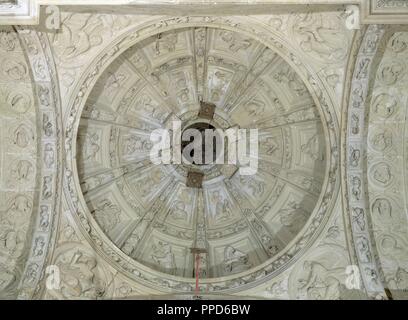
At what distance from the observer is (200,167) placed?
13.7 meters

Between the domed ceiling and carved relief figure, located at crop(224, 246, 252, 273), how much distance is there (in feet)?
0.08

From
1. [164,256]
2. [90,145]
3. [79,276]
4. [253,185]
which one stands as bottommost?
[79,276]

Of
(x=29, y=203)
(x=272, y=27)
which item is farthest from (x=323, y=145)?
(x=29, y=203)

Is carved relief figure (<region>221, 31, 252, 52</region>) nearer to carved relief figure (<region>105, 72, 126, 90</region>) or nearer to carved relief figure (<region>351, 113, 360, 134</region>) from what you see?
carved relief figure (<region>105, 72, 126, 90</region>)

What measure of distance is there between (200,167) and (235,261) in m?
2.50

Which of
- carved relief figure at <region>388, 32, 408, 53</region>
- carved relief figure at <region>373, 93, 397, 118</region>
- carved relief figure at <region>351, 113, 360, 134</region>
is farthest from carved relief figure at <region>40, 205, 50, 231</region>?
carved relief figure at <region>388, 32, 408, 53</region>

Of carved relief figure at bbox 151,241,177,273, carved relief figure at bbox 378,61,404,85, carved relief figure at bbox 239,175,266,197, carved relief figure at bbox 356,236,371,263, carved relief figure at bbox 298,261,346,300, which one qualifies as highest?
carved relief figure at bbox 378,61,404,85

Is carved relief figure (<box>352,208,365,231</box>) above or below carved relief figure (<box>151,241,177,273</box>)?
above

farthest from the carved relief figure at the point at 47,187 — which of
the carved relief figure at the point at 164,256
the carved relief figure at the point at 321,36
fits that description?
the carved relief figure at the point at 321,36

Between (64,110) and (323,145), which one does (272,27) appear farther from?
(64,110)

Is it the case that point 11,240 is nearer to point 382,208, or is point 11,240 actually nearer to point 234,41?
point 234,41

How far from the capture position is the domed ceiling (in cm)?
1265

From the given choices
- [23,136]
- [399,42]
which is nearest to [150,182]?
[23,136]

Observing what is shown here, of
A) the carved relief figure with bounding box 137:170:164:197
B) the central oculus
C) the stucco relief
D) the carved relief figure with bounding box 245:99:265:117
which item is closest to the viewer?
the stucco relief
